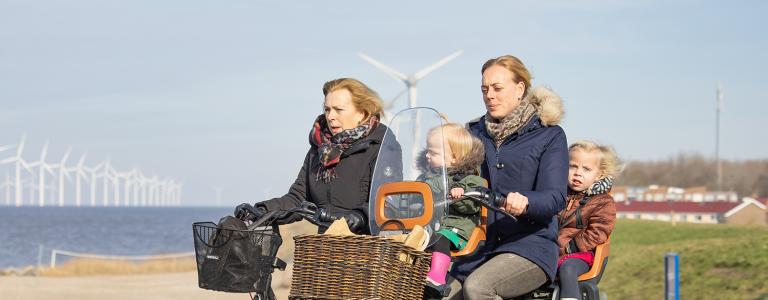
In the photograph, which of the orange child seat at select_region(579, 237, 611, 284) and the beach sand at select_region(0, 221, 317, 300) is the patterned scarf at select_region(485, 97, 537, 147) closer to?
the orange child seat at select_region(579, 237, 611, 284)

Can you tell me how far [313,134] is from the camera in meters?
6.37

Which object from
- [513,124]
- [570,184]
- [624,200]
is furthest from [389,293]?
[624,200]

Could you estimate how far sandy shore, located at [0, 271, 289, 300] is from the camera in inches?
724

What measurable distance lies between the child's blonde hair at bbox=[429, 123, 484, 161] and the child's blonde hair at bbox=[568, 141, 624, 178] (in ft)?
4.85

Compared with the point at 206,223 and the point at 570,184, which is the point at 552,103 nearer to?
the point at 570,184

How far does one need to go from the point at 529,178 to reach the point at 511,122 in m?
0.28

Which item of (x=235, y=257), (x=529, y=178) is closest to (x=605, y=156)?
(x=529, y=178)

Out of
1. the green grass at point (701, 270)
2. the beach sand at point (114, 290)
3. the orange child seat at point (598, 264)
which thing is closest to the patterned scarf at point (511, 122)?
the orange child seat at point (598, 264)

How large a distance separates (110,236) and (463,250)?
91099 mm

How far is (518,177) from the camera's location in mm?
5668

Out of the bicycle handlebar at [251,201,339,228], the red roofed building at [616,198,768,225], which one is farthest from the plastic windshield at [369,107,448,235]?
the red roofed building at [616,198,768,225]

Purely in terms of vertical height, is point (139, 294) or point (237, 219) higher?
point (237, 219)

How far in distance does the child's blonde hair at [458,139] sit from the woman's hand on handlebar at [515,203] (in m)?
0.34

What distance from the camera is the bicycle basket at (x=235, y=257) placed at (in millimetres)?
5141
